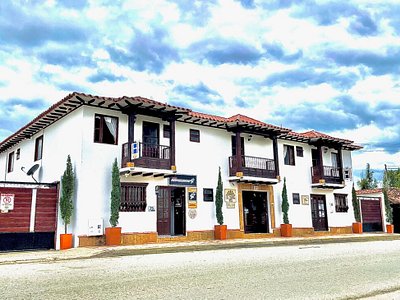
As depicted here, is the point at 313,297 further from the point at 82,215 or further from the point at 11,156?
the point at 11,156

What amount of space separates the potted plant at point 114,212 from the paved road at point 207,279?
15.0 ft

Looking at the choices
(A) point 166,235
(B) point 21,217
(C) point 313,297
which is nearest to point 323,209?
→ (A) point 166,235

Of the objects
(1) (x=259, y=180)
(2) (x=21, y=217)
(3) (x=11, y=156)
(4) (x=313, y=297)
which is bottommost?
(4) (x=313, y=297)

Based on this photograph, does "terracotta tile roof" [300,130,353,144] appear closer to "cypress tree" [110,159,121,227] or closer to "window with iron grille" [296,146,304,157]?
"window with iron grille" [296,146,304,157]

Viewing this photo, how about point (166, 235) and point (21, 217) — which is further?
point (166, 235)

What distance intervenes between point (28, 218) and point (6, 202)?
0.99 m

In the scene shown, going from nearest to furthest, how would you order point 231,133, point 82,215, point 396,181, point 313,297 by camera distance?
point 313,297 < point 82,215 < point 231,133 < point 396,181

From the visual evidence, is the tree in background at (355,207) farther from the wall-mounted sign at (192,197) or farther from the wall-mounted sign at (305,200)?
the wall-mounted sign at (192,197)

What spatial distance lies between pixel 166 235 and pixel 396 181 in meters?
46.0

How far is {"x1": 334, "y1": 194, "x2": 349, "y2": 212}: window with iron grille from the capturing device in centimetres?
2664

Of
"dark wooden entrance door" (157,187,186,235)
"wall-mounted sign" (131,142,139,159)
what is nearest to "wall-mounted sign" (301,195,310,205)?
"dark wooden entrance door" (157,187,186,235)

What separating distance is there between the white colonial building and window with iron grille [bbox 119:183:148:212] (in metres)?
0.04

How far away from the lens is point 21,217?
15172 millimetres

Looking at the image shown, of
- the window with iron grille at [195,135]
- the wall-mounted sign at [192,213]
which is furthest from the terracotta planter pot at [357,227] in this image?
the window with iron grille at [195,135]
